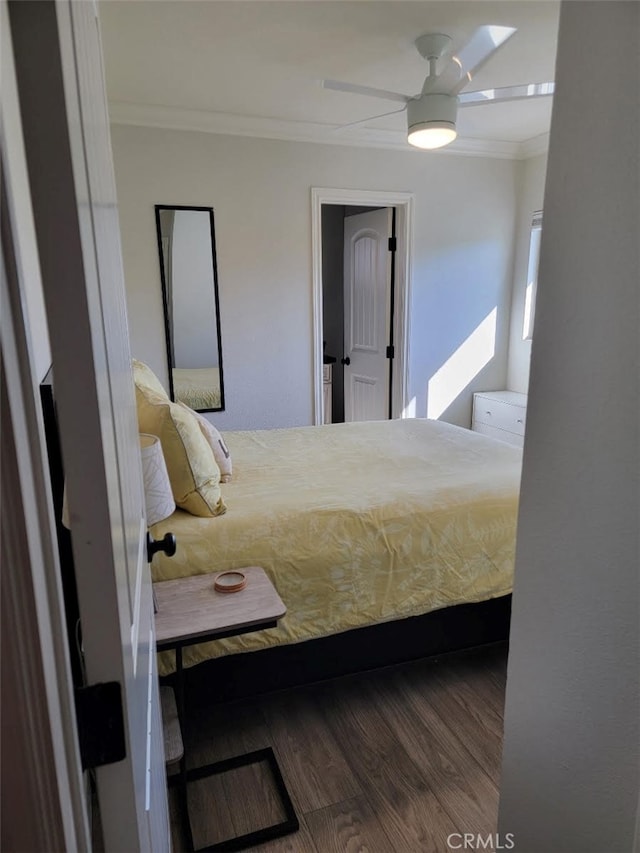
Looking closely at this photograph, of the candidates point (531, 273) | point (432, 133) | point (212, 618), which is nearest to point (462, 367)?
point (531, 273)

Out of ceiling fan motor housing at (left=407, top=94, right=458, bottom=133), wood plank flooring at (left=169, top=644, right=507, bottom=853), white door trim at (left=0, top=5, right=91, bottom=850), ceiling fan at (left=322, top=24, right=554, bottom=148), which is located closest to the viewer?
white door trim at (left=0, top=5, right=91, bottom=850)

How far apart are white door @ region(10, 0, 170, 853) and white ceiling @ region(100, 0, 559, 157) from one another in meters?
1.98

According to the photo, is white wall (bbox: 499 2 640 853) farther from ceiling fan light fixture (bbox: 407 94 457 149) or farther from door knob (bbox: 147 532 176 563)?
ceiling fan light fixture (bbox: 407 94 457 149)

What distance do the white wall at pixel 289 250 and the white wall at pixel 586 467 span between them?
10.4ft

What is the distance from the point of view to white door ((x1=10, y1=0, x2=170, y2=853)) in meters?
0.44

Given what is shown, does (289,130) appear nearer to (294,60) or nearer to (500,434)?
(294,60)

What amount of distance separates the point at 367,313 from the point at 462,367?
3.09 feet

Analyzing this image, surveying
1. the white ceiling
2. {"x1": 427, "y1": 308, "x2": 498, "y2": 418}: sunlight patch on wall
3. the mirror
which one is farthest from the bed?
{"x1": 427, "y1": 308, "x2": 498, "y2": 418}: sunlight patch on wall

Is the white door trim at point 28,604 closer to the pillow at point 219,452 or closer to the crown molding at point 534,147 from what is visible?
the pillow at point 219,452

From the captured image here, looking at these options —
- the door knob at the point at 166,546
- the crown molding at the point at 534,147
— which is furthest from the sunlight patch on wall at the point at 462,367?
the door knob at the point at 166,546

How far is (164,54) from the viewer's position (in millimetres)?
2602

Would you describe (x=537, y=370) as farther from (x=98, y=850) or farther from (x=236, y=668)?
(x=236, y=668)

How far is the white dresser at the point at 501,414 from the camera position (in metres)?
4.20

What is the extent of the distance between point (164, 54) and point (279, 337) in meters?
1.82
